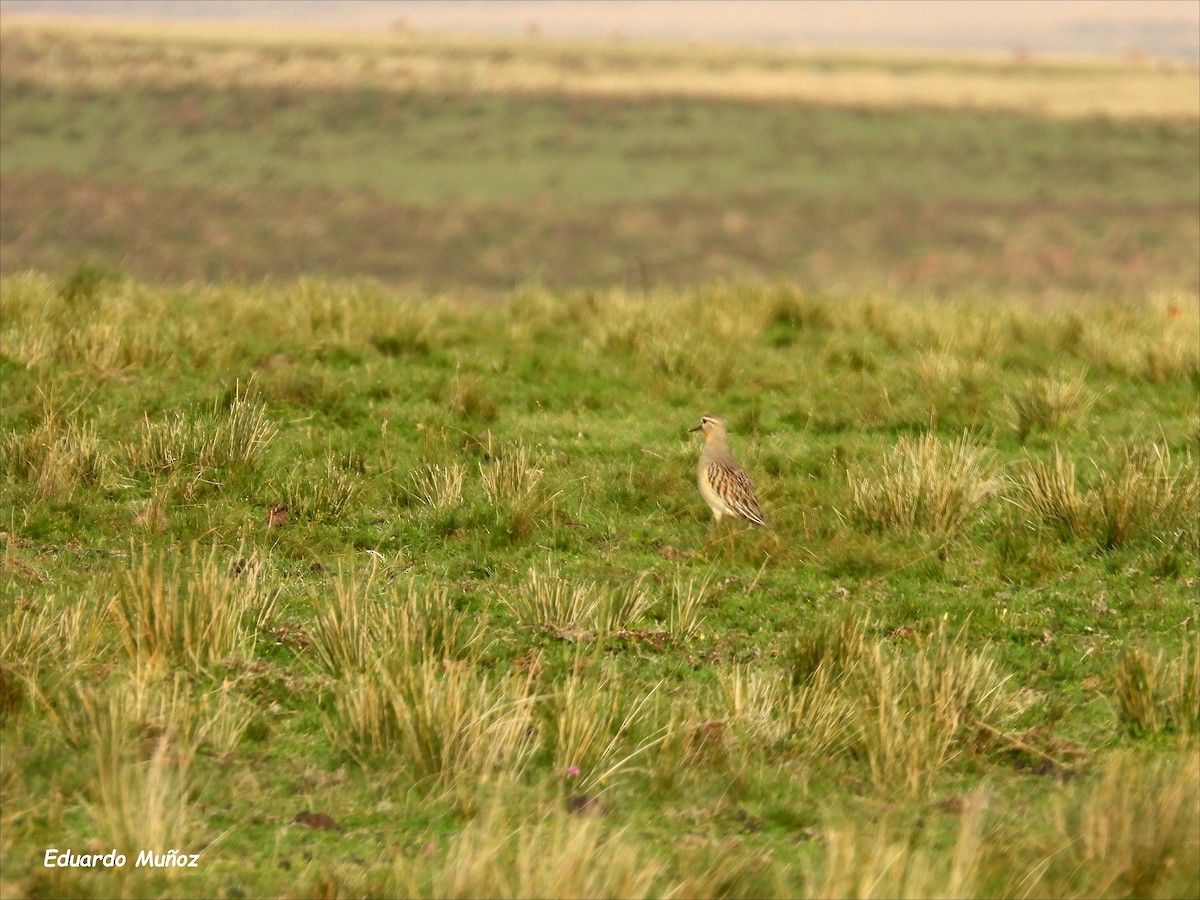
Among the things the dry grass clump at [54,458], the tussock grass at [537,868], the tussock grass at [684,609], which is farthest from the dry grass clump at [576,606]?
the dry grass clump at [54,458]

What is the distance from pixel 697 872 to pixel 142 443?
5575 mm

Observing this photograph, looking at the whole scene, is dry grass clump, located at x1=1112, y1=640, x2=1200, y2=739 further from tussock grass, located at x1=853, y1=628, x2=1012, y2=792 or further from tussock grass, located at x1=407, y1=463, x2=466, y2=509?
tussock grass, located at x1=407, y1=463, x2=466, y2=509

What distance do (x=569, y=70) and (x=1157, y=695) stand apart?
2843 inches

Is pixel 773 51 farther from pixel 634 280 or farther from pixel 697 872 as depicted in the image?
pixel 697 872

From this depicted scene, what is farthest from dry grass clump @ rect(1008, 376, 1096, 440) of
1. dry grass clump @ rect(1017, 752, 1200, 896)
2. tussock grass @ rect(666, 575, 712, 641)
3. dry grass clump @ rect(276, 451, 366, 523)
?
dry grass clump @ rect(1017, 752, 1200, 896)

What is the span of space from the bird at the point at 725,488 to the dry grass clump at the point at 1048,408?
10.5ft

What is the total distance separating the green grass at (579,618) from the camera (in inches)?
165

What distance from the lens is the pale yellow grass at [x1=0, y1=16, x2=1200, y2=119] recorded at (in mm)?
63656

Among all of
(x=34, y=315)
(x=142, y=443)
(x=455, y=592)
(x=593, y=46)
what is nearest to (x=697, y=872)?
(x=455, y=592)

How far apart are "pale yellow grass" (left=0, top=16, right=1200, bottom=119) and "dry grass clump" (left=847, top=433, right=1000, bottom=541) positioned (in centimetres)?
5455

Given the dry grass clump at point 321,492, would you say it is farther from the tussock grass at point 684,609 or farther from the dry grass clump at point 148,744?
the dry grass clump at point 148,744

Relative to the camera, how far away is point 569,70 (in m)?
75.1

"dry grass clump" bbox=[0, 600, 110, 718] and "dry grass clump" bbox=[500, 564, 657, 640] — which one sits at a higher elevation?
"dry grass clump" bbox=[0, 600, 110, 718]

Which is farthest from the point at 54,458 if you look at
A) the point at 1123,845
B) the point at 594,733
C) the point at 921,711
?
the point at 1123,845
